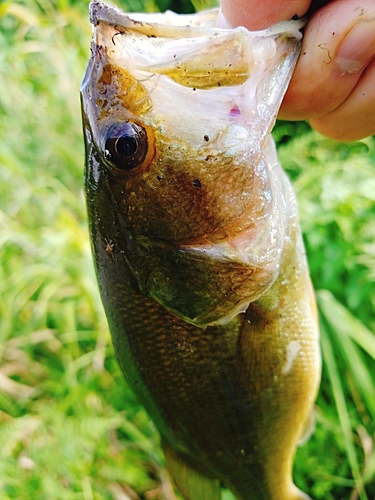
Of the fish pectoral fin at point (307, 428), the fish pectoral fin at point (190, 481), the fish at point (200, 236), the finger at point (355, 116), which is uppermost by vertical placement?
the finger at point (355, 116)

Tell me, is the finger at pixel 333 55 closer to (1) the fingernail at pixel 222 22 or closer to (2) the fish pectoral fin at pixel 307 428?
(1) the fingernail at pixel 222 22

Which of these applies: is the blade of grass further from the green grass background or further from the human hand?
the human hand

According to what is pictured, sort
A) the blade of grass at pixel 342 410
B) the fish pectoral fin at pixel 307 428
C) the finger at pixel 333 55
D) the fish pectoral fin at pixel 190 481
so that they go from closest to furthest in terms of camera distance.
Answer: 1. the finger at pixel 333 55
2. the fish pectoral fin at pixel 190 481
3. the fish pectoral fin at pixel 307 428
4. the blade of grass at pixel 342 410

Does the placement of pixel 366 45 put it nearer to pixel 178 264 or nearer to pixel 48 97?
pixel 178 264

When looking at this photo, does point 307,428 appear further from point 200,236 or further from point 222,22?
point 222,22

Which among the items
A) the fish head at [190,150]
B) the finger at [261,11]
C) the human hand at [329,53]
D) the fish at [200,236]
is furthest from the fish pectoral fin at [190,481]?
the finger at [261,11]
